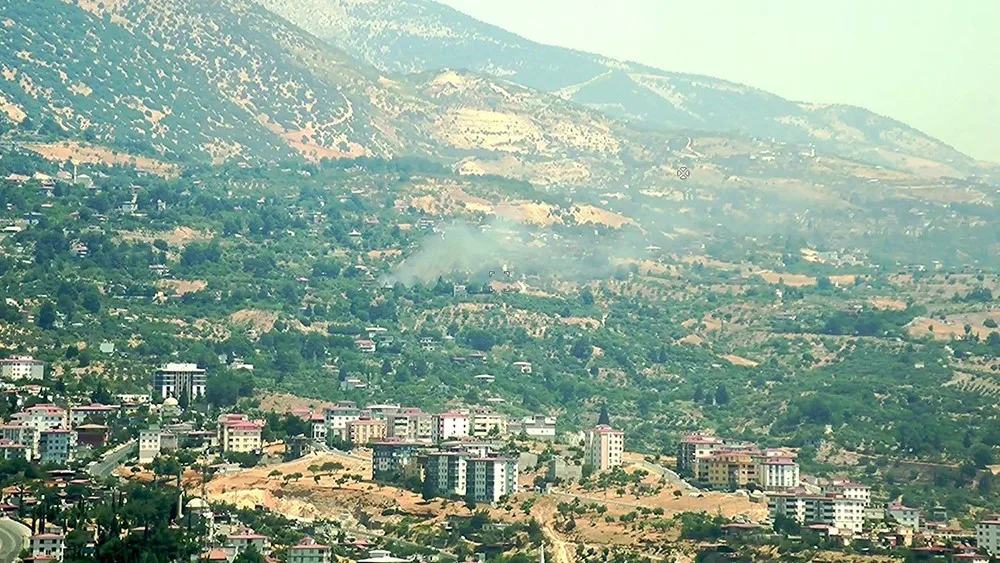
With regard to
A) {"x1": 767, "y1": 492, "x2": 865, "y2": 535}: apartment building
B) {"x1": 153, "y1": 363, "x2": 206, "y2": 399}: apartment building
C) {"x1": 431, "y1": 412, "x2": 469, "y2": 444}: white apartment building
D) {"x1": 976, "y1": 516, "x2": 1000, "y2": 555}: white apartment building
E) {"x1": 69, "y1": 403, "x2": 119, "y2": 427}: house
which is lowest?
{"x1": 976, "y1": 516, "x2": 1000, "y2": 555}: white apartment building

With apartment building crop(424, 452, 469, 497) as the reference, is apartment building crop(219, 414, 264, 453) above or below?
above

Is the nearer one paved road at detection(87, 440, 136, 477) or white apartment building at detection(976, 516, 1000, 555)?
white apartment building at detection(976, 516, 1000, 555)

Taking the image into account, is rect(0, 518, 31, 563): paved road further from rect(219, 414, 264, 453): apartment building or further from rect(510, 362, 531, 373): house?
rect(510, 362, 531, 373): house

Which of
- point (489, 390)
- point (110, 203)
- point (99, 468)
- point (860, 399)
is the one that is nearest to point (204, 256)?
point (110, 203)

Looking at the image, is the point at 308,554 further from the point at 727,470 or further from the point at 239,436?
the point at 727,470

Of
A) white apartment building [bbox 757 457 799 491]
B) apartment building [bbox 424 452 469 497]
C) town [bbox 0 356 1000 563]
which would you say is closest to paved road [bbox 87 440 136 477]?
town [bbox 0 356 1000 563]

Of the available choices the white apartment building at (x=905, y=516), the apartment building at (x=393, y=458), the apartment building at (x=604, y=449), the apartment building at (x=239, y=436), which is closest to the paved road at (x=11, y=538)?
the apartment building at (x=239, y=436)

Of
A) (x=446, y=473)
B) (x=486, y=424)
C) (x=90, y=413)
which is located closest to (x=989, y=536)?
(x=446, y=473)
